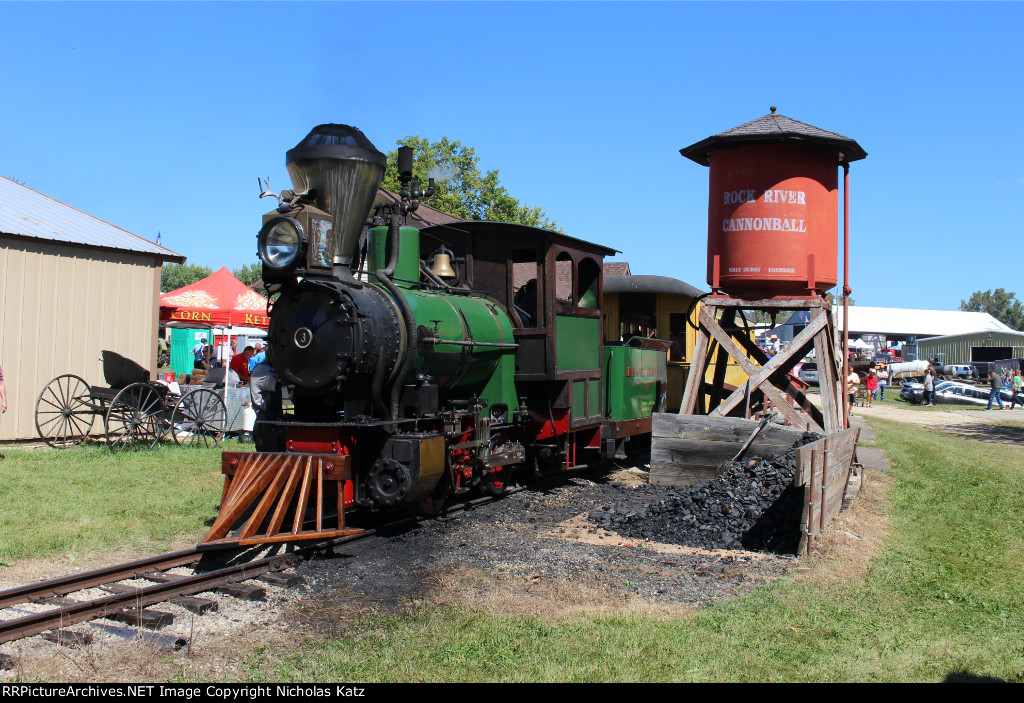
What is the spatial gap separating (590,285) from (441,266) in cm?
238

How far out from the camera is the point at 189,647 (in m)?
4.48

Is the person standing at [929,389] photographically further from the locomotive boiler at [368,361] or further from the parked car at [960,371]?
the locomotive boiler at [368,361]

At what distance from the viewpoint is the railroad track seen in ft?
15.2

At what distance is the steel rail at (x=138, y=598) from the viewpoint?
461cm

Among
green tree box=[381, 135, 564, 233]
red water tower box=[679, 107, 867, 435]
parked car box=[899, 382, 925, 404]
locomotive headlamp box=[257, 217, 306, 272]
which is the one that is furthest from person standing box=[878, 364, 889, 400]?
locomotive headlamp box=[257, 217, 306, 272]

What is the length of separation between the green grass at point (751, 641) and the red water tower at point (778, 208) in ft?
14.2

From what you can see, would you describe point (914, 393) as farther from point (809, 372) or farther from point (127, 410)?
point (127, 410)

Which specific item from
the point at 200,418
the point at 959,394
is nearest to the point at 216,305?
the point at 200,418

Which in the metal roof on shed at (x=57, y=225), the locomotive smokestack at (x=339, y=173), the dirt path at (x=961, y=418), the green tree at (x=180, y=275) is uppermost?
the green tree at (x=180, y=275)

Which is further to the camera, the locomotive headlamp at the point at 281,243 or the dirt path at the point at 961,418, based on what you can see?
the dirt path at the point at 961,418

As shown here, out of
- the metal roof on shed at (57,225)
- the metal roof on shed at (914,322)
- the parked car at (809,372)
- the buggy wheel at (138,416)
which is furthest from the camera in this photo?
the metal roof on shed at (914,322)

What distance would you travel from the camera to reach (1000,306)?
386 feet

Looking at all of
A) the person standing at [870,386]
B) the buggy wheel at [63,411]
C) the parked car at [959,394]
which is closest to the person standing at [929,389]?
the parked car at [959,394]
